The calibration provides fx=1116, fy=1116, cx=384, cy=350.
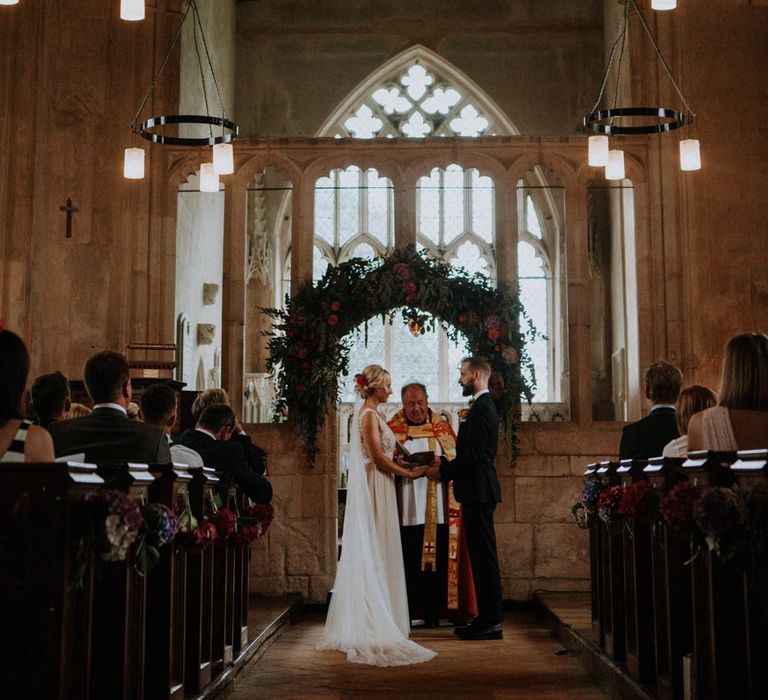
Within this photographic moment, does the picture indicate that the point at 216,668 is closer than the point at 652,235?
Yes

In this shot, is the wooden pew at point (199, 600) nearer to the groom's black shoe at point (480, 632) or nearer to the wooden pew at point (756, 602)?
the wooden pew at point (756, 602)

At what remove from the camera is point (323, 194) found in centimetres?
1520

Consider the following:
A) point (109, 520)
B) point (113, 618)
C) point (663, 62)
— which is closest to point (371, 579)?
point (113, 618)

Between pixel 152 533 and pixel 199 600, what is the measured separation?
42.8 inches

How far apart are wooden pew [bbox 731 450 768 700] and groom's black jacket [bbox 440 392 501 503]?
3696 millimetres

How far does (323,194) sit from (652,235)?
6964 mm

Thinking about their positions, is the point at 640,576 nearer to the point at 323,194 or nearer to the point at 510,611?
the point at 510,611

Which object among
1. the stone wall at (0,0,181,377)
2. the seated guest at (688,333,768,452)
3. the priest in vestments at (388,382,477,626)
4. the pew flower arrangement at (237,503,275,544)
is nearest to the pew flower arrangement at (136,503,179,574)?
the seated guest at (688,333,768,452)

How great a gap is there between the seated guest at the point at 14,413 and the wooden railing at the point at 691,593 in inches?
72.9

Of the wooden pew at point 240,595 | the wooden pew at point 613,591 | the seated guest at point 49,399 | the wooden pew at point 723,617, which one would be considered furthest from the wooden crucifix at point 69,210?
the wooden pew at point 723,617

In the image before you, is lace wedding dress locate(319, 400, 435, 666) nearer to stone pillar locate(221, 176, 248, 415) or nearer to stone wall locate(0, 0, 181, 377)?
stone pillar locate(221, 176, 248, 415)

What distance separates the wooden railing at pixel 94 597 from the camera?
2.77m

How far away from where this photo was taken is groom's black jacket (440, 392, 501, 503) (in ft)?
21.9

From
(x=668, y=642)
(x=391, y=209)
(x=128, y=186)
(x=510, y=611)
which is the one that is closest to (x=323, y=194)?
(x=391, y=209)
